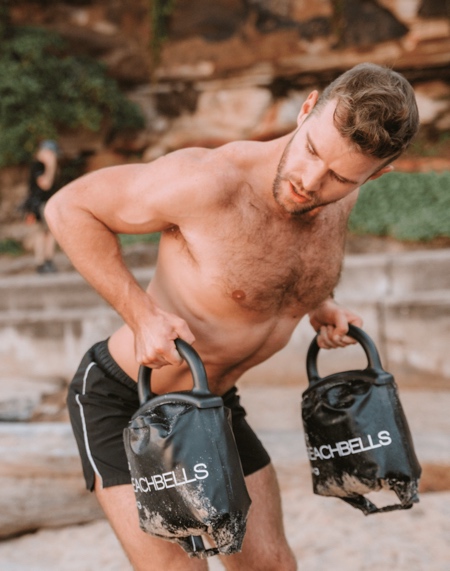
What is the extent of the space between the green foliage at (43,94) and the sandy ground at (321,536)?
7.78 m

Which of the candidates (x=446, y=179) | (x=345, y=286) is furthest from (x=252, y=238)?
(x=446, y=179)

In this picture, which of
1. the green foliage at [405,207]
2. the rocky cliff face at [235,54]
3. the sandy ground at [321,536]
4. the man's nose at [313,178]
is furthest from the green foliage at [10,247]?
the man's nose at [313,178]

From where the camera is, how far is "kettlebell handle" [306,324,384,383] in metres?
1.89

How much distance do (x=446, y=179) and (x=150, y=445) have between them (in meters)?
7.78

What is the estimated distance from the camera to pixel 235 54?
10.4 metres

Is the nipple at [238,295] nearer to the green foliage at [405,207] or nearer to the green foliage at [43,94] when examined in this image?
the green foliage at [405,207]

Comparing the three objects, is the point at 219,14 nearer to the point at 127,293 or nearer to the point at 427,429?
the point at 427,429

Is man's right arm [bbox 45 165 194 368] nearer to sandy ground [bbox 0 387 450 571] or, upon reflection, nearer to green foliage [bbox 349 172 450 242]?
sandy ground [bbox 0 387 450 571]

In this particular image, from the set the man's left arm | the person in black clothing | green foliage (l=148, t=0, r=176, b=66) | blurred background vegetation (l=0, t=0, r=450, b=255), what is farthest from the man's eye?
green foliage (l=148, t=0, r=176, b=66)

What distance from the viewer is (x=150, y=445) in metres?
1.53

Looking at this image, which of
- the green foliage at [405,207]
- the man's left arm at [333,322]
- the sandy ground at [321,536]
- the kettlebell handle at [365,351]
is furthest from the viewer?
the green foliage at [405,207]

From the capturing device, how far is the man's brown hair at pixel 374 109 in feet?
5.23

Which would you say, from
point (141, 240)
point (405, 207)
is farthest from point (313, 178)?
point (141, 240)

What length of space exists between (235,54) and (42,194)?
4298 mm
